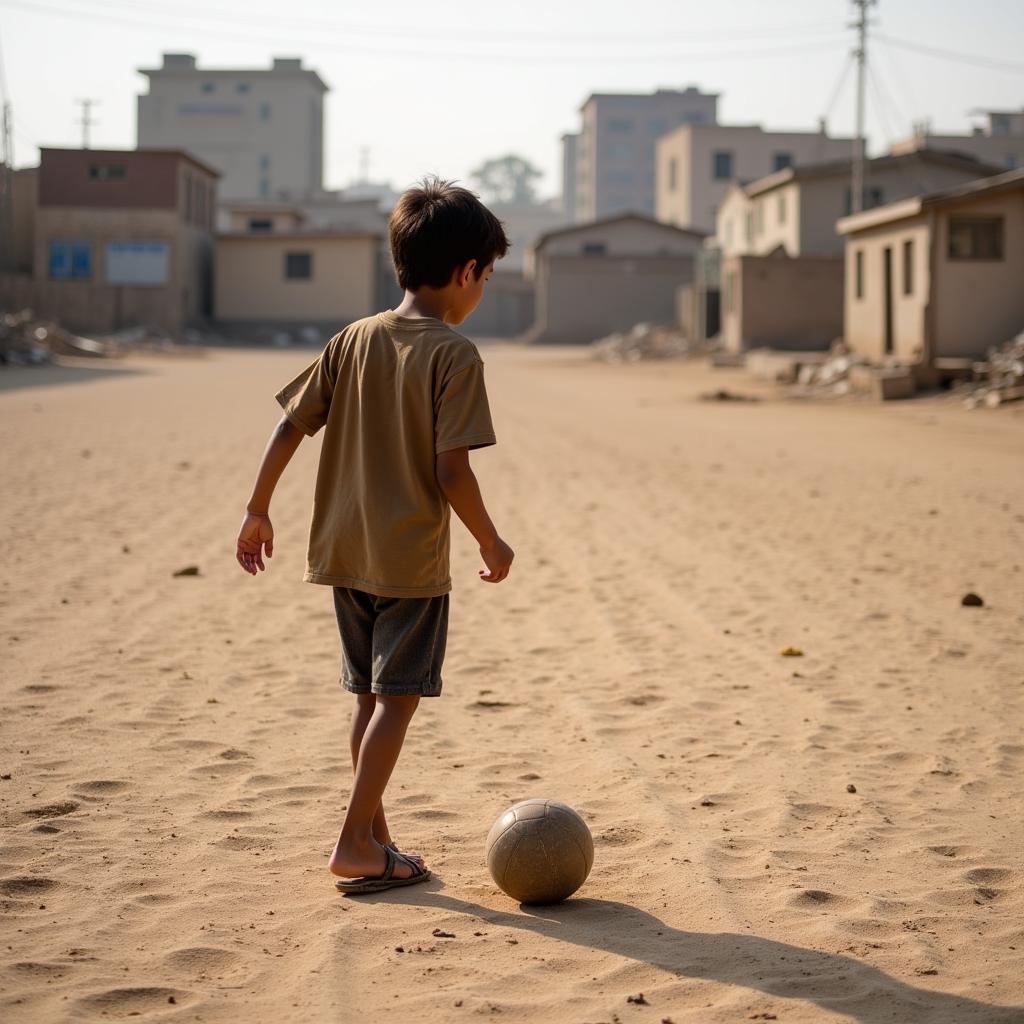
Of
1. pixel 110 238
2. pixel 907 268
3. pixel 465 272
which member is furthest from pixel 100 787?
pixel 110 238

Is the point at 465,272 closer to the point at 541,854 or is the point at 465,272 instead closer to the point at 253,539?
the point at 253,539

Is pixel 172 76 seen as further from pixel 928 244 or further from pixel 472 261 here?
pixel 472 261

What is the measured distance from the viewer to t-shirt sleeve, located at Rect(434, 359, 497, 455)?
3.30m

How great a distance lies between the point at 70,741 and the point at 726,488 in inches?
348

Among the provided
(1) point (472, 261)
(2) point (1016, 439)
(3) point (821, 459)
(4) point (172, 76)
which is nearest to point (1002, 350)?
(2) point (1016, 439)

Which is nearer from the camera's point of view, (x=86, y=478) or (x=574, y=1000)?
(x=574, y=1000)

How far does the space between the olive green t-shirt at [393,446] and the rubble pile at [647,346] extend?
41986 mm

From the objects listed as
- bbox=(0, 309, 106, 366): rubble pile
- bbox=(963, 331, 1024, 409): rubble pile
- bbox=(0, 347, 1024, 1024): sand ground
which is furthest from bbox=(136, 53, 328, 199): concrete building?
bbox=(0, 347, 1024, 1024): sand ground

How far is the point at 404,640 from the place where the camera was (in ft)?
11.2

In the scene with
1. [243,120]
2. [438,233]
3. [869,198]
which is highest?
[243,120]

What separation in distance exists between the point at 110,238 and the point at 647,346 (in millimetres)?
22587

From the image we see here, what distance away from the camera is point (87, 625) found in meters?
6.77

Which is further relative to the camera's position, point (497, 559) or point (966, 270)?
point (966, 270)

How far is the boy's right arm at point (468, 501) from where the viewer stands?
3334mm
